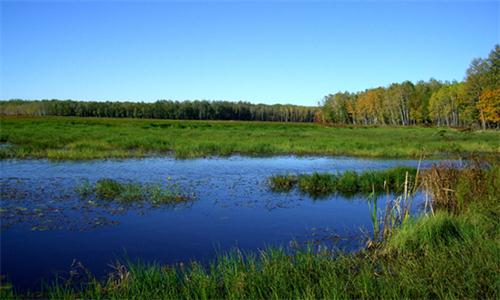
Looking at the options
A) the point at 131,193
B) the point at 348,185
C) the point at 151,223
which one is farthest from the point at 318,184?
the point at 151,223

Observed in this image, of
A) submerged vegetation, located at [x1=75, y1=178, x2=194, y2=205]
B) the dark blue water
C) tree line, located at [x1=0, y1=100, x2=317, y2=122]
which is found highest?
tree line, located at [x1=0, y1=100, x2=317, y2=122]

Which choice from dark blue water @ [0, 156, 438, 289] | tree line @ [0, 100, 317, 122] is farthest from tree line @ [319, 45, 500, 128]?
dark blue water @ [0, 156, 438, 289]

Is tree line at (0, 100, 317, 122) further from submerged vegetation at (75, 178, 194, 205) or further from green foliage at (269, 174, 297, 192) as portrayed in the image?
submerged vegetation at (75, 178, 194, 205)

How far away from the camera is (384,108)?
333ft

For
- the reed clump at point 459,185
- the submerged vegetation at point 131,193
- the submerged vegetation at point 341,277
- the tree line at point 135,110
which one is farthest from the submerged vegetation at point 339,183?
the tree line at point 135,110

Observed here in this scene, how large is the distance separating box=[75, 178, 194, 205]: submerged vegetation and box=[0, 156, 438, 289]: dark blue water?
0.55 m

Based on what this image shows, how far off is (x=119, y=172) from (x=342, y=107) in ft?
359

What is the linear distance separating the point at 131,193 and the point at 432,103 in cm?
8563

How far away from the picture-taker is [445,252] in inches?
280

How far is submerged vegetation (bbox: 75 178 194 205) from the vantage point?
1351 cm

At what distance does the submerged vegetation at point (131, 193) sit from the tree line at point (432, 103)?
6178 centimetres

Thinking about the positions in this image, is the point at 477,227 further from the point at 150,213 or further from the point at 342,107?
the point at 342,107

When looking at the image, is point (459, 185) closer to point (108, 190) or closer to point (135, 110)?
point (108, 190)

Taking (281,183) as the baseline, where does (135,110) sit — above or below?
above
